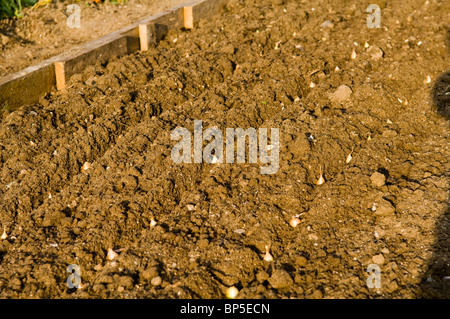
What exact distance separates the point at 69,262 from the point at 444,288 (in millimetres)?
2223

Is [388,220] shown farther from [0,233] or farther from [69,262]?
[0,233]

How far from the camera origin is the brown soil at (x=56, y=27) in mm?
5793

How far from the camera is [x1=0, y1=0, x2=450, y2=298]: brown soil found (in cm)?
307

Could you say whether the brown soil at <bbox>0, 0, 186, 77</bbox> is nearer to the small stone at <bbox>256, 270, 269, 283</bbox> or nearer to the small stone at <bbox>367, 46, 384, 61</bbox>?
the small stone at <bbox>367, 46, 384, 61</bbox>

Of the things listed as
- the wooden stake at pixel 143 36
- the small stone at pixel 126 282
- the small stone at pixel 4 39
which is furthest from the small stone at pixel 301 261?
the small stone at pixel 4 39

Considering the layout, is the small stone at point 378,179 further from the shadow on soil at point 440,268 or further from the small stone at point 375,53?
the small stone at point 375,53

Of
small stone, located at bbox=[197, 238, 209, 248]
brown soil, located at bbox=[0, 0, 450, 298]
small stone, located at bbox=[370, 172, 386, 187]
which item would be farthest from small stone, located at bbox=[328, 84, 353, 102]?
small stone, located at bbox=[197, 238, 209, 248]

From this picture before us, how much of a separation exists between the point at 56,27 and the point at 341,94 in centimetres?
375

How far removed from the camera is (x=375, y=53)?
5473 mm

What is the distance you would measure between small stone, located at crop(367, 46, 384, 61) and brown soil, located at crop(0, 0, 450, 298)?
0.10 feet

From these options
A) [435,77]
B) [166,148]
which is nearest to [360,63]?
[435,77]

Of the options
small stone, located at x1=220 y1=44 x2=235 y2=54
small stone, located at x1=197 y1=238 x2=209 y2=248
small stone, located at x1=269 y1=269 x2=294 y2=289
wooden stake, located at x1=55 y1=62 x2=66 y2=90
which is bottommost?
small stone, located at x1=269 y1=269 x2=294 y2=289

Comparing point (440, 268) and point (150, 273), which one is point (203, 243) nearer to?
point (150, 273)

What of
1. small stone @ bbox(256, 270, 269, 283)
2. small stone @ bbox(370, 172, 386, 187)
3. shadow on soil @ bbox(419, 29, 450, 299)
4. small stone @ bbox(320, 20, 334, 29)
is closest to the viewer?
shadow on soil @ bbox(419, 29, 450, 299)
